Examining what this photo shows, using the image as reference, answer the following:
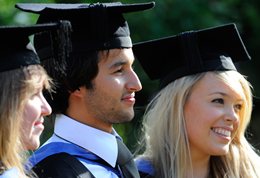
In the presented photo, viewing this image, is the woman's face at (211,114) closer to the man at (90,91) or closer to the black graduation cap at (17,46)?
the man at (90,91)

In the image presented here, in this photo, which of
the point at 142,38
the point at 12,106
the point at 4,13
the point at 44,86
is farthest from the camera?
the point at 142,38

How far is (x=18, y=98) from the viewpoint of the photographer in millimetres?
4254

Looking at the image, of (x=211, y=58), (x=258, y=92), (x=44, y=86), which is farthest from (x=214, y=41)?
(x=258, y=92)

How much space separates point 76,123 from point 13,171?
0.91 meters

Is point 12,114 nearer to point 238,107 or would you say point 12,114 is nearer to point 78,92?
point 78,92

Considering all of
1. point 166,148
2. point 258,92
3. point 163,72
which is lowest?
point 258,92

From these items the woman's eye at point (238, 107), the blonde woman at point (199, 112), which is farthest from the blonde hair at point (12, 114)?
the woman's eye at point (238, 107)

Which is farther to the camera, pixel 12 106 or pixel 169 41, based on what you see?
pixel 169 41

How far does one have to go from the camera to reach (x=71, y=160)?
4.95 metres

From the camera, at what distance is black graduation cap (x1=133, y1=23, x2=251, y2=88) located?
5609 mm

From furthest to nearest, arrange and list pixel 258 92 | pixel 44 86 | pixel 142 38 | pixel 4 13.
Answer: pixel 258 92
pixel 142 38
pixel 4 13
pixel 44 86

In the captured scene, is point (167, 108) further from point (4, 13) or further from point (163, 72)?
point (4, 13)

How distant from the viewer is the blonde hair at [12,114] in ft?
13.8

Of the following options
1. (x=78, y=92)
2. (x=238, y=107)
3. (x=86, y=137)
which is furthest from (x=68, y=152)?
(x=238, y=107)
